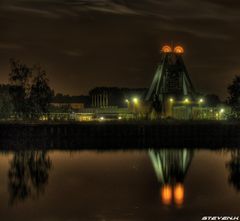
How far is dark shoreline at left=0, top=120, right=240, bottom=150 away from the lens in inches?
2712

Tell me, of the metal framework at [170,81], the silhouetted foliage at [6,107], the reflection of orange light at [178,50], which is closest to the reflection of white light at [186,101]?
the metal framework at [170,81]

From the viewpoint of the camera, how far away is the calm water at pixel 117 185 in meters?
30.1

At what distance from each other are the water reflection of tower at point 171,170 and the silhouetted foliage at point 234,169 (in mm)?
3526

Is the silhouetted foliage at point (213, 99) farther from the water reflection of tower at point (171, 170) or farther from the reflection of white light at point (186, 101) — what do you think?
the water reflection of tower at point (171, 170)

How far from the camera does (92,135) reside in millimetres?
72312

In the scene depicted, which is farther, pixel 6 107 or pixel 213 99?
pixel 213 99

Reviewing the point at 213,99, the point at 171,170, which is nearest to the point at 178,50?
the point at 213,99

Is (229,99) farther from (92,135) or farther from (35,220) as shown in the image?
(35,220)

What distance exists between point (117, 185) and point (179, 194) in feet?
16.3

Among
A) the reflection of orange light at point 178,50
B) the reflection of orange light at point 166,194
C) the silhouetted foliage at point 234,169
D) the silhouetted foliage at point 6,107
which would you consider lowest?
the reflection of orange light at point 166,194

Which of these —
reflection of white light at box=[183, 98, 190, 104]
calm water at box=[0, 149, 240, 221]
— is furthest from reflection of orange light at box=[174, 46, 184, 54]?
calm water at box=[0, 149, 240, 221]

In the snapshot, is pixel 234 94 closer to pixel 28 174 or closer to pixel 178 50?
pixel 178 50

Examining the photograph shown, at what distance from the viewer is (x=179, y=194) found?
3531cm

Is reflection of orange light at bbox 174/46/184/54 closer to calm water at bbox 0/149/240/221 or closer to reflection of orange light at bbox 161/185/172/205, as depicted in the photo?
calm water at bbox 0/149/240/221
